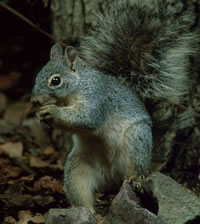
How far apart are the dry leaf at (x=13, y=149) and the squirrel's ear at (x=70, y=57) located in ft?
4.27

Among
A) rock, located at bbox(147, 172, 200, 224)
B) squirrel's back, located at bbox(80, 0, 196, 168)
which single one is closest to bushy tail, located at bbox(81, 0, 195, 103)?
squirrel's back, located at bbox(80, 0, 196, 168)

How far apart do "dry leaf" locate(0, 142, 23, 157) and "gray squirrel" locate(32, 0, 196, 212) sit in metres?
1.00

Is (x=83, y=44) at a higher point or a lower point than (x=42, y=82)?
higher

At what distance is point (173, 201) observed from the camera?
9.76ft

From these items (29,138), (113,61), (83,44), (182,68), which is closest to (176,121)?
(182,68)

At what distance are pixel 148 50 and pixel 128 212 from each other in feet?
4.18

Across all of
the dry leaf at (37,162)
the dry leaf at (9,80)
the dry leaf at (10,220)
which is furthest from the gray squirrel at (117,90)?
the dry leaf at (9,80)

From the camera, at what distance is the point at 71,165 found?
11.4ft

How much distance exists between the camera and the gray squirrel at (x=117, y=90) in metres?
3.30

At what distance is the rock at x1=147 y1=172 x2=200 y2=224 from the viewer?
284cm

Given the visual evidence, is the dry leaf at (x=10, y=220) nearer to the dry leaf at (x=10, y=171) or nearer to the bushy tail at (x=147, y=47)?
the dry leaf at (x=10, y=171)

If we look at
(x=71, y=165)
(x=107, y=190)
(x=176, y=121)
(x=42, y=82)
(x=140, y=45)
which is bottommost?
(x=107, y=190)

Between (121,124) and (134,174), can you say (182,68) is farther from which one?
(134,174)

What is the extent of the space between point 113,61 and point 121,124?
502mm
